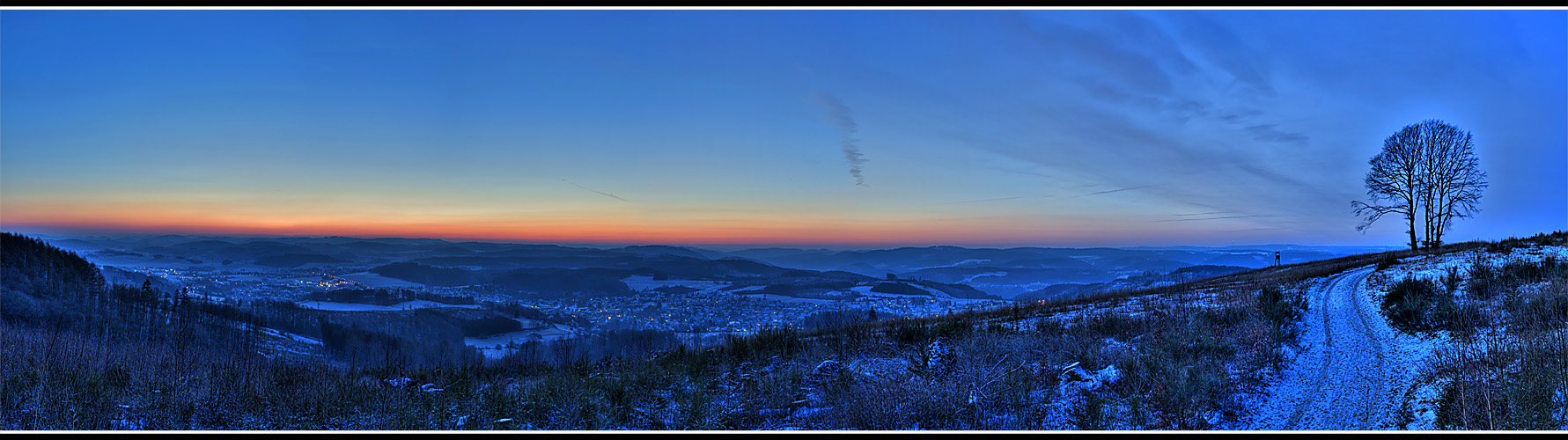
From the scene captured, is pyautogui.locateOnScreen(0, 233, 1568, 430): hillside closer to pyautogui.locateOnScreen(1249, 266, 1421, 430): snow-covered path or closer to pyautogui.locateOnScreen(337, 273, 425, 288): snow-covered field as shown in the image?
pyautogui.locateOnScreen(1249, 266, 1421, 430): snow-covered path

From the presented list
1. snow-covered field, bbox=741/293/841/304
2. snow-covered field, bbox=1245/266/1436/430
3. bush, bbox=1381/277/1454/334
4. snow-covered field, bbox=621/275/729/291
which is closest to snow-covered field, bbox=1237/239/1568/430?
snow-covered field, bbox=1245/266/1436/430

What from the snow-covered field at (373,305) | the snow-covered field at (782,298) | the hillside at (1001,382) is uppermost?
the hillside at (1001,382)

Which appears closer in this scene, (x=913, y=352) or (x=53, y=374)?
(x=53, y=374)

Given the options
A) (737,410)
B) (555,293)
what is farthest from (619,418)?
(555,293)

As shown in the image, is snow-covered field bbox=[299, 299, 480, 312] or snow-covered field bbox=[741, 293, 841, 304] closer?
snow-covered field bbox=[741, 293, 841, 304]

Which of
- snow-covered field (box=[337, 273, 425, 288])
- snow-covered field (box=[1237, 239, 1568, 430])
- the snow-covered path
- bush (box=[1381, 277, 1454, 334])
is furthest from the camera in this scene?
snow-covered field (box=[337, 273, 425, 288])

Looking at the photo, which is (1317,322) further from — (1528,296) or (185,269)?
(185,269)

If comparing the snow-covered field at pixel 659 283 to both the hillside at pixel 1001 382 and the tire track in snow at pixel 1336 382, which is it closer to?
the hillside at pixel 1001 382

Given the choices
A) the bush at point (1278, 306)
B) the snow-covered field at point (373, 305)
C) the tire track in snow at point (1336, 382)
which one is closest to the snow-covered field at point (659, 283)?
the snow-covered field at point (373, 305)
